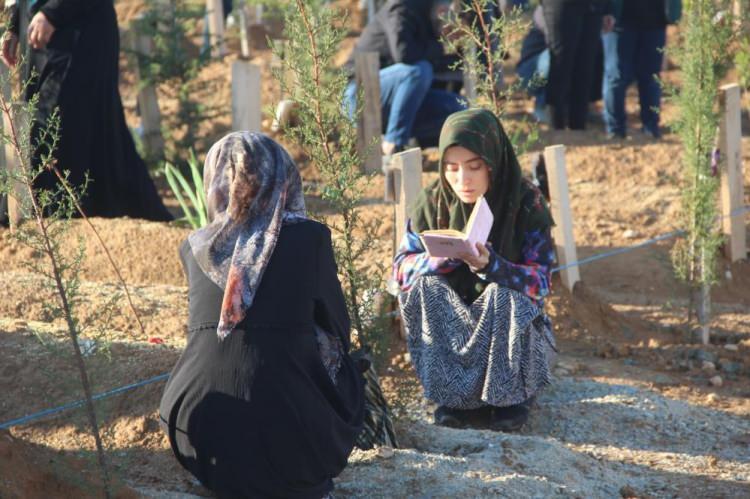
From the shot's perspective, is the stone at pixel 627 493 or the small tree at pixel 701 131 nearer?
the stone at pixel 627 493

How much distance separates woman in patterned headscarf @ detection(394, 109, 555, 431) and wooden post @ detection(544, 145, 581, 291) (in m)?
1.38

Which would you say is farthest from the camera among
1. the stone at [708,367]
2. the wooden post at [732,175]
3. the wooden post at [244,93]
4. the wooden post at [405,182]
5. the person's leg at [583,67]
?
the person's leg at [583,67]

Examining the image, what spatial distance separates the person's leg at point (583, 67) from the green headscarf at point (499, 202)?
496 cm

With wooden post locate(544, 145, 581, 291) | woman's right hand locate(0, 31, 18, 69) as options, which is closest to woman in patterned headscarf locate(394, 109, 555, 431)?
wooden post locate(544, 145, 581, 291)

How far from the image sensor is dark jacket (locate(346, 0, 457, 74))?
8.34 m

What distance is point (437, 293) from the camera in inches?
185

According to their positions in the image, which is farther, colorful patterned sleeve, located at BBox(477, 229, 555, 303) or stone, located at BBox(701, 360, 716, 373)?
stone, located at BBox(701, 360, 716, 373)

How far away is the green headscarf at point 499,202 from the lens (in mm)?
4621

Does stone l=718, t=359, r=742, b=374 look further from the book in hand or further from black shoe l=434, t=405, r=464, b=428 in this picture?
the book in hand

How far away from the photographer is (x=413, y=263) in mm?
4754

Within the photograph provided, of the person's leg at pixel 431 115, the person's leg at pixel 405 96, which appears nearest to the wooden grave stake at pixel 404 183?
the person's leg at pixel 405 96

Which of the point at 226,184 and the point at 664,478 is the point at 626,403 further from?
the point at 226,184

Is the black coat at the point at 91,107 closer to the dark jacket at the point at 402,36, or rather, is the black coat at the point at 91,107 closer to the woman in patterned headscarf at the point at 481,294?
the dark jacket at the point at 402,36

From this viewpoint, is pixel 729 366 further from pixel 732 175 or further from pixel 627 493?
pixel 627 493
